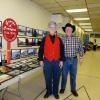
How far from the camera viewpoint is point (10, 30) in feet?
12.2

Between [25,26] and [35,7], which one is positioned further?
[35,7]

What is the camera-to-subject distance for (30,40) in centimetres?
489

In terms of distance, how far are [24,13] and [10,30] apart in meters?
0.96

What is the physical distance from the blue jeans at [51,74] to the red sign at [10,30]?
1.09m

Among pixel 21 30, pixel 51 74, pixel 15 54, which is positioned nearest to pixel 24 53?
pixel 15 54

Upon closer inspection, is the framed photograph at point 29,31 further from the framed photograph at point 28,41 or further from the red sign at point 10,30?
the red sign at point 10,30

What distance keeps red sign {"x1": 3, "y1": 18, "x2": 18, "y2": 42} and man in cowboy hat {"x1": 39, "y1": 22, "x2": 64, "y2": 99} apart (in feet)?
2.97

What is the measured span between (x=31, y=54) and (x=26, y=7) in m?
1.39

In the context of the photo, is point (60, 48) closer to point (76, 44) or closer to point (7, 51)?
point (76, 44)

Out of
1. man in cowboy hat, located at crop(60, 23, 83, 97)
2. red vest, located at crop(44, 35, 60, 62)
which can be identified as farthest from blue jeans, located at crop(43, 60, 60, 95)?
man in cowboy hat, located at crop(60, 23, 83, 97)

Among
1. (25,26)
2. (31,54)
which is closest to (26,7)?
(25,26)

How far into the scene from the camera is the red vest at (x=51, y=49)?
3207mm

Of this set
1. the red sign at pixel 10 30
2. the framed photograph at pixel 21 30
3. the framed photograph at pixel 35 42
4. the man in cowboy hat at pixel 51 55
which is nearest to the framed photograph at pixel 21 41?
the framed photograph at pixel 21 30

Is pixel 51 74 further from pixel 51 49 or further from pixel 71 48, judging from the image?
pixel 71 48
